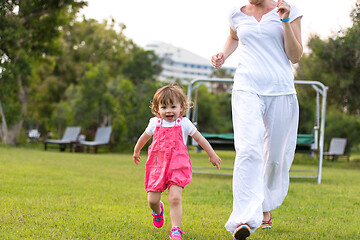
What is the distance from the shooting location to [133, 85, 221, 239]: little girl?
3.77 meters

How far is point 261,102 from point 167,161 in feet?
2.71

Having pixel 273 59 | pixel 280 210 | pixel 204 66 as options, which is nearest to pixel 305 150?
pixel 280 210

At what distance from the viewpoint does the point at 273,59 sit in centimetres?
378

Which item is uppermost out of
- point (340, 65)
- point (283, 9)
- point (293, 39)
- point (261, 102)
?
A: point (340, 65)

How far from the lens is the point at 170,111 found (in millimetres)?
3895

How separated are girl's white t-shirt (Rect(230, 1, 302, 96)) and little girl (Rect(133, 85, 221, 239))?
50 centimetres

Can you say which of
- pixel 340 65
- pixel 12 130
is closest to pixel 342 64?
pixel 340 65

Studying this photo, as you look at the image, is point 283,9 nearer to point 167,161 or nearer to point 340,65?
point 167,161

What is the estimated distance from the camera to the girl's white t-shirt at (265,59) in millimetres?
3734

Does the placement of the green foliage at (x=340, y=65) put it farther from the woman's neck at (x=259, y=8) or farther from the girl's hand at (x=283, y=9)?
the girl's hand at (x=283, y=9)

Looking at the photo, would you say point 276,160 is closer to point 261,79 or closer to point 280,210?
point 261,79

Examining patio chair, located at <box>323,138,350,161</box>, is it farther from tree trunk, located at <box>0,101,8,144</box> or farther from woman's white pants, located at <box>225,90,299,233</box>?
woman's white pants, located at <box>225,90,299,233</box>

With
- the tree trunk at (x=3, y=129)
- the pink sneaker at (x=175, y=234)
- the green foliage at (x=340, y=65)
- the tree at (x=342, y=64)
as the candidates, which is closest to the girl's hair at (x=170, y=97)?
the pink sneaker at (x=175, y=234)

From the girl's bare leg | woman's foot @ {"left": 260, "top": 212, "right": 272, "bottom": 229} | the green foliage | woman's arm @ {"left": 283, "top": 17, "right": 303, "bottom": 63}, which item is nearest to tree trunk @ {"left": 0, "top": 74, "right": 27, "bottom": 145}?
the green foliage
